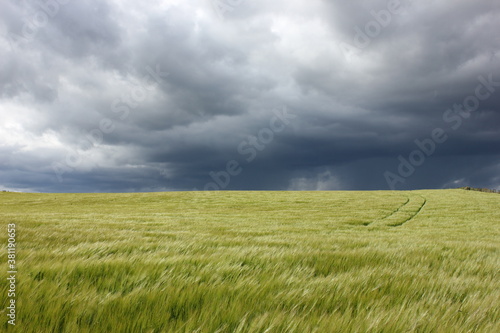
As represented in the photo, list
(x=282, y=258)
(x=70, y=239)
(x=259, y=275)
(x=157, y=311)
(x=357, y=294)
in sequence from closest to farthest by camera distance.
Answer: (x=157, y=311) < (x=357, y=294) < (x=259, y=275) < (x=282, y=258) < (x=70, y=239)

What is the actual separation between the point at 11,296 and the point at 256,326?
5.52 feet

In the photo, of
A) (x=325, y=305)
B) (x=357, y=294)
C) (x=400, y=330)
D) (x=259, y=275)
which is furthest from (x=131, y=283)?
(x=400, y=330)

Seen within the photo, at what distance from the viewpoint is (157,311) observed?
195 centimetres

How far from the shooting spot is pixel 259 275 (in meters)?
2.98

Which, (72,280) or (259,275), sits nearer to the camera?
(72,280)

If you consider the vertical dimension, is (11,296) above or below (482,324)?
above

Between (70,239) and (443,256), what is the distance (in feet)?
20.6

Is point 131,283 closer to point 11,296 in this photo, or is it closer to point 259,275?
point 11,296

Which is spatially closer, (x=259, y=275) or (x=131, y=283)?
(x=131, y=283)

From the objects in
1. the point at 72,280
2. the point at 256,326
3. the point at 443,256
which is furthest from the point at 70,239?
the point at 443,256

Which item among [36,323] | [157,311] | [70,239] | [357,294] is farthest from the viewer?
[70,239]

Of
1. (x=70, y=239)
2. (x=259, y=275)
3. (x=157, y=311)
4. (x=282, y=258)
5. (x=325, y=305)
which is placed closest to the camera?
(x=157, y=311)

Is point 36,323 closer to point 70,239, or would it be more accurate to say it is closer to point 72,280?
point 72,280

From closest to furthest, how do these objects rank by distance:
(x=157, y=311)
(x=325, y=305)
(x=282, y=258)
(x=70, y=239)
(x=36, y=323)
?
(x=36, y=323) < (x=157, y=311) < (x=325, y=305) < (x=282, y=258) < (x=70, y=239)
